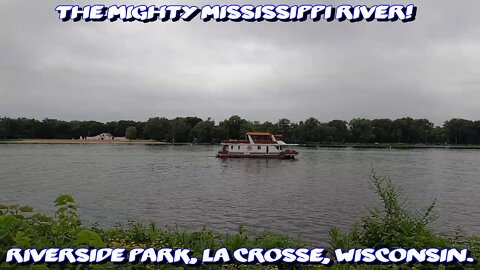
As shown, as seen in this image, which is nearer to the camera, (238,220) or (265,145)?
(238,220)

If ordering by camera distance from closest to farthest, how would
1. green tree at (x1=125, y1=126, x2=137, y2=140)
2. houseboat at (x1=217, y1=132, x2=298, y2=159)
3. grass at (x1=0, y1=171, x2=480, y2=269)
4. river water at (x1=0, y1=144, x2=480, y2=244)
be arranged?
grass at (x1=0, y1=171, x2=480, y2=269) < river water at (x1=0, y1=144, x2=480, y2=244) < houseboat at (x1=217, y1=132, x2=298, y2=159) < green tree at (x1=125, y1=126, x2=137, y2=140)

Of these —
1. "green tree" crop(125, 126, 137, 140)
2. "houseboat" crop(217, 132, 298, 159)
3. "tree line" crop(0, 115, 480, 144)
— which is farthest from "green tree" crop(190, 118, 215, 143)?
"houseboat" crop(217, 132, 298, 159)

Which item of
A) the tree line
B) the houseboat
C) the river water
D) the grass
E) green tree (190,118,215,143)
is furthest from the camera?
the tree line

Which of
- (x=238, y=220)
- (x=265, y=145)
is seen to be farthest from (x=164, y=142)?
(x=238, y=220)

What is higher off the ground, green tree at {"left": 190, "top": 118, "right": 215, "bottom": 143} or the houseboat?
green tree at {"left": 190, "top": 118, "right": 215, "bottom": 143}

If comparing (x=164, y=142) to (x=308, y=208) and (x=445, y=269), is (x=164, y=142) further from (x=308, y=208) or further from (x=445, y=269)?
(x=445, y=269)

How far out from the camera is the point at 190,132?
7264 inches

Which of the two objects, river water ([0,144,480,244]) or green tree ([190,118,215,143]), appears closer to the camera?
river water ([0,144,480,244])

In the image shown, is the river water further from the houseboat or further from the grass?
the houseboat

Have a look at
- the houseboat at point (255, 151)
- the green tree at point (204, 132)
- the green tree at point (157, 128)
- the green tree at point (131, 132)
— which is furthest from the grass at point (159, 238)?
the green tree at point (131, 132)

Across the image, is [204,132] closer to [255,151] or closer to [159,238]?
[255,151]

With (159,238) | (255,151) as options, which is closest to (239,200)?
(159,238)

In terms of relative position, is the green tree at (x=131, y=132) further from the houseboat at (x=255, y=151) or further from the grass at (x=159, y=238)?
the grass at (x=159, y=238)

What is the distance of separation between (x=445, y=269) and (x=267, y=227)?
440 inches
